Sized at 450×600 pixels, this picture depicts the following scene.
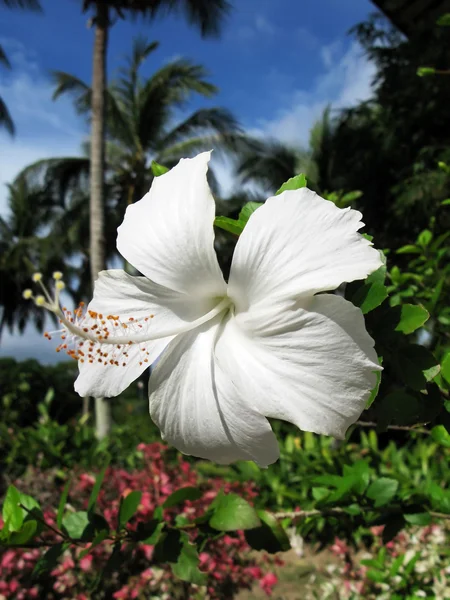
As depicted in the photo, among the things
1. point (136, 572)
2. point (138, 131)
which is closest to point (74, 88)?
point (138, 131)

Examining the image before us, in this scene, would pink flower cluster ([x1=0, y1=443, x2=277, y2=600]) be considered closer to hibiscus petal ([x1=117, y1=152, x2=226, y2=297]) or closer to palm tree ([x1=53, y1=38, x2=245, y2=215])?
hibiscus petal ([x1=117, y1=152, x2=226, y2=297])

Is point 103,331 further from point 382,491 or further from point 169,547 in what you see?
point 382,491

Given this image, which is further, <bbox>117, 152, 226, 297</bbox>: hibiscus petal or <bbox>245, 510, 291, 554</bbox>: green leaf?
<bbox>245, 510, 291, 554</bbox>: green leaf

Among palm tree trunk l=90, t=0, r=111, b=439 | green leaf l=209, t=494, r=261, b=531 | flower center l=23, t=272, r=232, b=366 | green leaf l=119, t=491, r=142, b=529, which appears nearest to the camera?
flower center l=23, t=272, r=232, b=366

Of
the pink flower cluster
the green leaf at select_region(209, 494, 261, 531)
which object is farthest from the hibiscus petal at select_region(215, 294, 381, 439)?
the pink flower cluster

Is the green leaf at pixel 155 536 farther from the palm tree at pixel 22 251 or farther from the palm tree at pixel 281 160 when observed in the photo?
the palm tree at pixel 22 251

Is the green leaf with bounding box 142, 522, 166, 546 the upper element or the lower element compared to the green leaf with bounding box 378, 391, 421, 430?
lower

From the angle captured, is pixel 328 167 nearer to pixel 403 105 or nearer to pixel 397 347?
pixel 403 105
